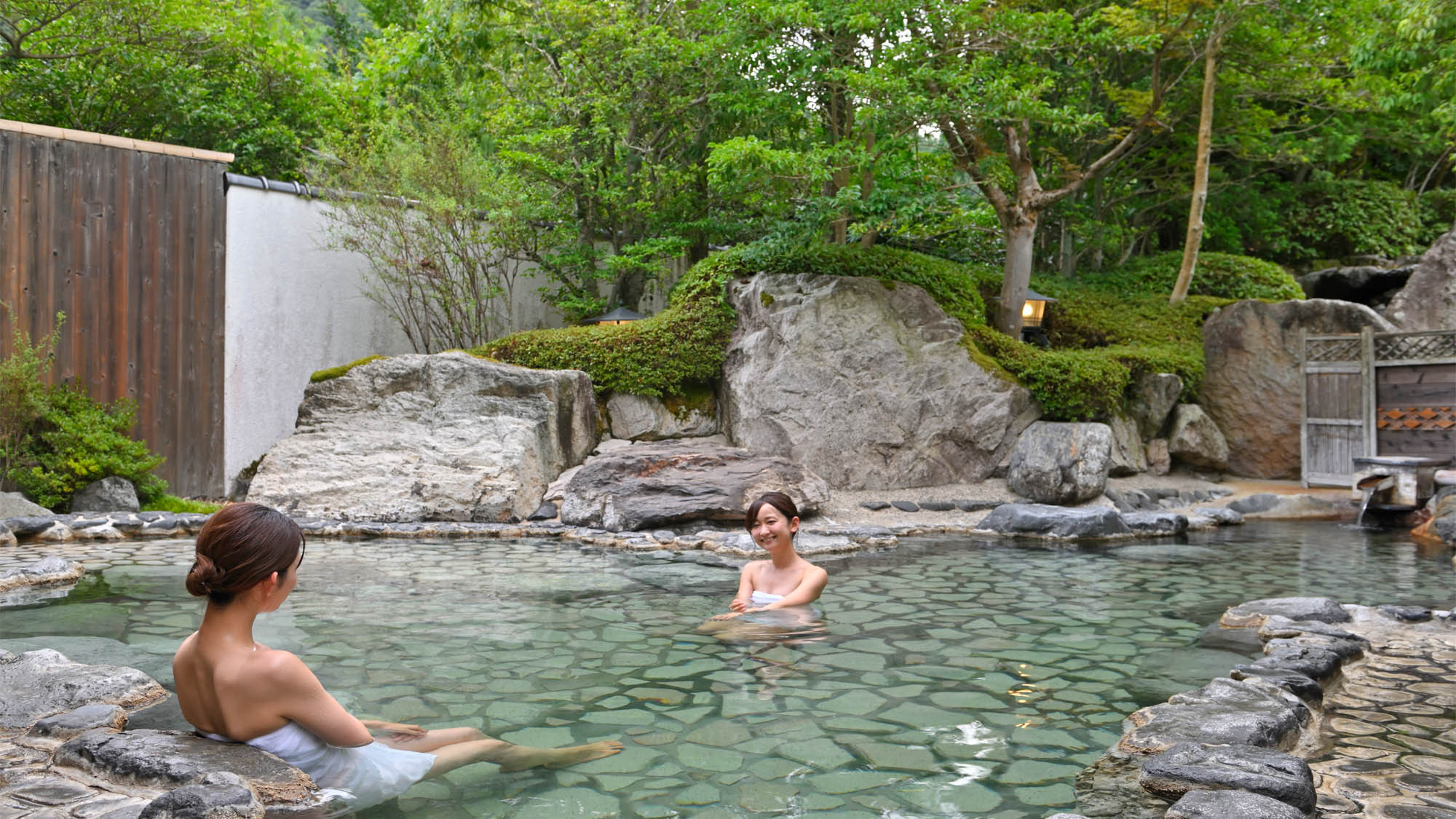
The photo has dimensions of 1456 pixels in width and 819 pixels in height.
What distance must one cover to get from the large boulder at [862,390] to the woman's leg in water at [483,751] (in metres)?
7.11

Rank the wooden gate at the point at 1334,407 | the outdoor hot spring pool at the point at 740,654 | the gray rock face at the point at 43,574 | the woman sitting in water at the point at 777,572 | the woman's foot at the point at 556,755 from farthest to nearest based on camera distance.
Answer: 1. the wooden gate at the point at 1334,407
2. the gray rock face at the point at 43,574
3. the woman sitting in water at the point at 777,572
4. the woman's foot at the point at 556,755
5. the outdoor hot spring pool at the point at 740,654

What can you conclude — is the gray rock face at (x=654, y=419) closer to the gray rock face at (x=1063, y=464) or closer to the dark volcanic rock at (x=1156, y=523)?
the gray rock face at (x=1063, y=464)

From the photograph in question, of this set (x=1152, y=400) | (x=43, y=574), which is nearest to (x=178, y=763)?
(x=43, y=574)

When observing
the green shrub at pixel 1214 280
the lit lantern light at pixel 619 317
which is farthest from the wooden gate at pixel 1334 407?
the lit lantern light at pixel 619 317

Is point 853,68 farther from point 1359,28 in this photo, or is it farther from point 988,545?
point 1359,28

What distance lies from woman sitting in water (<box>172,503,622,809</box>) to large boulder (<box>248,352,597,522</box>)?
5810mm

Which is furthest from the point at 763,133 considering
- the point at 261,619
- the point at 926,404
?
the point at 261,619

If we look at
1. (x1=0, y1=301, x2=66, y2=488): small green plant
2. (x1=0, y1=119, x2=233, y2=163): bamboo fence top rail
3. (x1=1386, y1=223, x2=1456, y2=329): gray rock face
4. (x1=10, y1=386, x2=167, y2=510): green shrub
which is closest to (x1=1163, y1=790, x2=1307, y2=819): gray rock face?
(x1=10, y1=386, x2=167, y2=510): green shrub

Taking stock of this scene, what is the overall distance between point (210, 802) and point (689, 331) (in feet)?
28.4

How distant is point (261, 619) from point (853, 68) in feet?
26.1

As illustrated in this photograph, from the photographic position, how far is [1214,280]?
47.8 feet

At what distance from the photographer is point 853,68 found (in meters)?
10.3

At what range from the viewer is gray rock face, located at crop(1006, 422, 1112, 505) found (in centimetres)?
989

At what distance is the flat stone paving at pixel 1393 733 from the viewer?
2.82 meters
